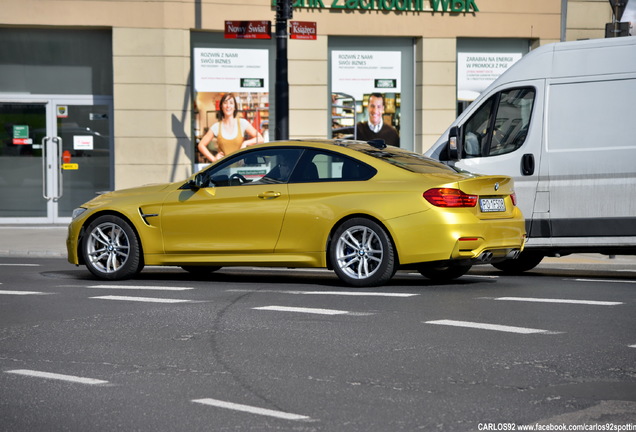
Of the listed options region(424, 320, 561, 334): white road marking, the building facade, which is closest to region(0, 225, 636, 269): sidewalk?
the building facade

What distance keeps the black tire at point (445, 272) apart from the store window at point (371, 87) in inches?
431

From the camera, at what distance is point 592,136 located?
11883 mm

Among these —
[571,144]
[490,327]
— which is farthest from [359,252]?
[490,327]

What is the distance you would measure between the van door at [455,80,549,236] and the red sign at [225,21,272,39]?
21.2 feet

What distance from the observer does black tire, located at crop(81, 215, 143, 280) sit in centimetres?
1182

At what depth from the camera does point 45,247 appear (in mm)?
17266

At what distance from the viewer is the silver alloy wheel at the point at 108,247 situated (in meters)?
11.9

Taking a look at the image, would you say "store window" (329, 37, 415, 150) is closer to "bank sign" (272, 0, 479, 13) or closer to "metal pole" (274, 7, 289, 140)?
"bank sign" (272, 0, 479, 13)

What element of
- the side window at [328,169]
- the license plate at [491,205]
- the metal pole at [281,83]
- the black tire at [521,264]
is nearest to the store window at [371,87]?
the metal pole at [281,83]

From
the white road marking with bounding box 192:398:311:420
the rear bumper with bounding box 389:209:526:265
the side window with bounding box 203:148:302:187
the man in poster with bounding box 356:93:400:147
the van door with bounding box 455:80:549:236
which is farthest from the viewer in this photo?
the man in poster with bounding box 356:93:400:147

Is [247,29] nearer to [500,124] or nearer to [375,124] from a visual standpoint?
[375,124]

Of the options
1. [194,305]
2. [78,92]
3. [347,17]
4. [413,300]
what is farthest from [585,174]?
[78,92]

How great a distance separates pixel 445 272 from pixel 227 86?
11.2m

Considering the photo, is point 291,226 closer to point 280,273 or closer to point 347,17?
point 280,273
